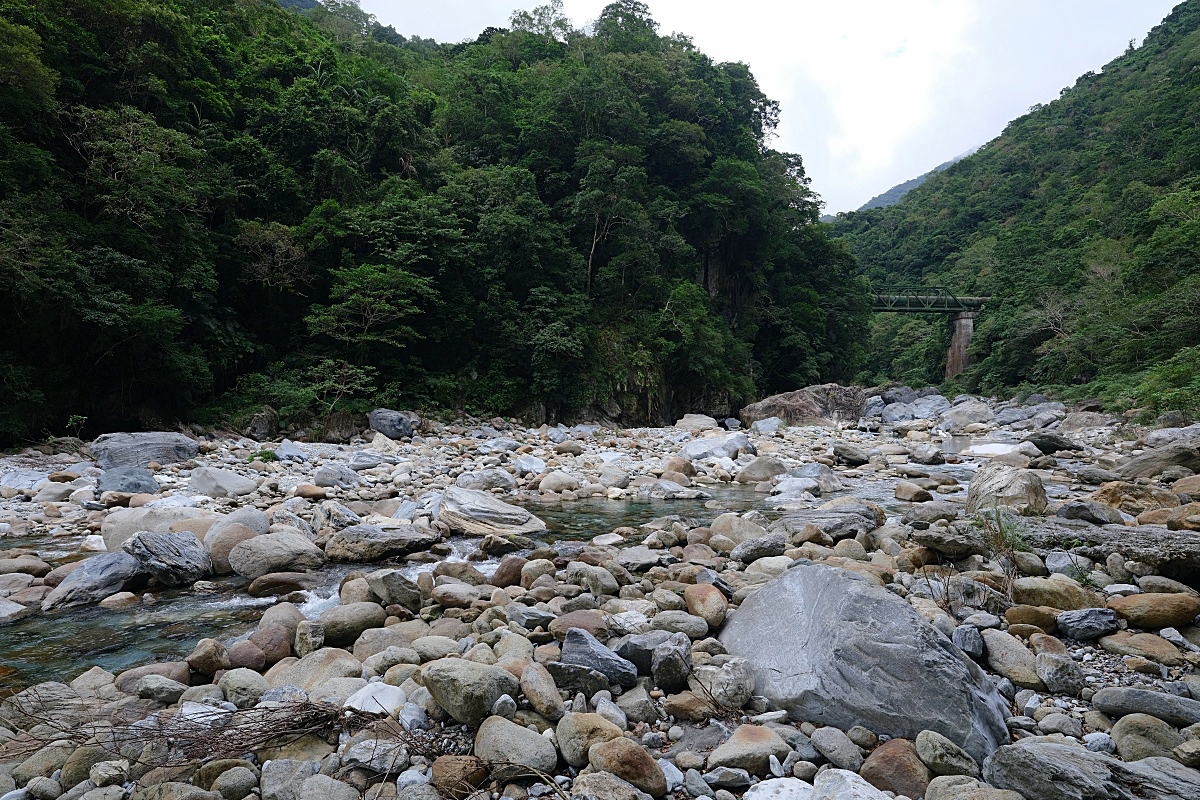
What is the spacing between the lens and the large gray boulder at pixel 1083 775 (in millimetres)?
1735

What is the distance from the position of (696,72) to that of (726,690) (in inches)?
1360

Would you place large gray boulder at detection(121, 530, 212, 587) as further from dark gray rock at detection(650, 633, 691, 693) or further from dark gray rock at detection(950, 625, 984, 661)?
dark gray rock at detection(950, 625, 984, 661)

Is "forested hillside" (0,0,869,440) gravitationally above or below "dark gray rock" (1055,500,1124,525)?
above

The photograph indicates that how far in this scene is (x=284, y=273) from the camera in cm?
1620

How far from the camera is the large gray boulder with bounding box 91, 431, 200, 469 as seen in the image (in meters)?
9.41

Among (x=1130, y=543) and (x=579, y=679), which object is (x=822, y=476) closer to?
(x=1130, y=543)

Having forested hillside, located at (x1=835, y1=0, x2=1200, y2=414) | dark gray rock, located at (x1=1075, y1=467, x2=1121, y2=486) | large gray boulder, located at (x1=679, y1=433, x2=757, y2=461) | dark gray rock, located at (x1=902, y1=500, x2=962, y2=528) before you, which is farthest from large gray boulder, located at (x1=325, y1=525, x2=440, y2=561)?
forested hillside, located at (x1=835, y1=0, x2=1200, y2=414)

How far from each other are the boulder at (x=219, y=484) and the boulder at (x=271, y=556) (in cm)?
332

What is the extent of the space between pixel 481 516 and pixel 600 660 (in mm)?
4260

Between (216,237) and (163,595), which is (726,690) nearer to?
(163,595)

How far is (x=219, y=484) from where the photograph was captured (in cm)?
793

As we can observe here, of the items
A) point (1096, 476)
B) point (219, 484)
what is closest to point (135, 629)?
point (219, 484)

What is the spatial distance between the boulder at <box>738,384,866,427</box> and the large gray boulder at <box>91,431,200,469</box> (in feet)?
59.1

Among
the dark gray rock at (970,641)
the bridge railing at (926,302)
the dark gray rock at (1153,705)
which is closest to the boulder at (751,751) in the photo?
the dark gray rock at (970,641)
